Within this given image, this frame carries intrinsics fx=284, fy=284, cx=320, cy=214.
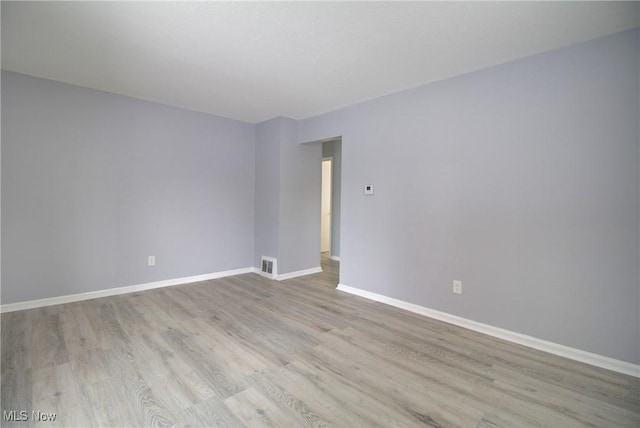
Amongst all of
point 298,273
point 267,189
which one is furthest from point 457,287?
point 267,189

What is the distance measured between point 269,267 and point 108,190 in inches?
91.4

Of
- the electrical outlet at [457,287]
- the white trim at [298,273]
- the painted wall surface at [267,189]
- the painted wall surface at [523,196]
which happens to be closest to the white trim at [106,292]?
the painted wall surface at [267,189]

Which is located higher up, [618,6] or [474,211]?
[618,6]

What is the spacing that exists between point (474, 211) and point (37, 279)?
4526mm

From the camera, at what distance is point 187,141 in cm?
404

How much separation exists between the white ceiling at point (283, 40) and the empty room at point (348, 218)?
0.8 inches

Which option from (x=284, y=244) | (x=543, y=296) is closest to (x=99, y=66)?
(x=284, y=244)

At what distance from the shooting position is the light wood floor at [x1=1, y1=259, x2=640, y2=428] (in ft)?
5.16

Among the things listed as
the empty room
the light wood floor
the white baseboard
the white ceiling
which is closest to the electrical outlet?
the empty room

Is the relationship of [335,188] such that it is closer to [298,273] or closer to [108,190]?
[298,273]

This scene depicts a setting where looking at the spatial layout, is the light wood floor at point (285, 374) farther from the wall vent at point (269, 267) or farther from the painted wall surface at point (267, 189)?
the painted wall surface at point (267, 189)

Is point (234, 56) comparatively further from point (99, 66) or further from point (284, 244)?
point (284, 244)

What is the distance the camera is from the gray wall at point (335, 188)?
5727mm

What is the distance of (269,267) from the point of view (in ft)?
14.6
